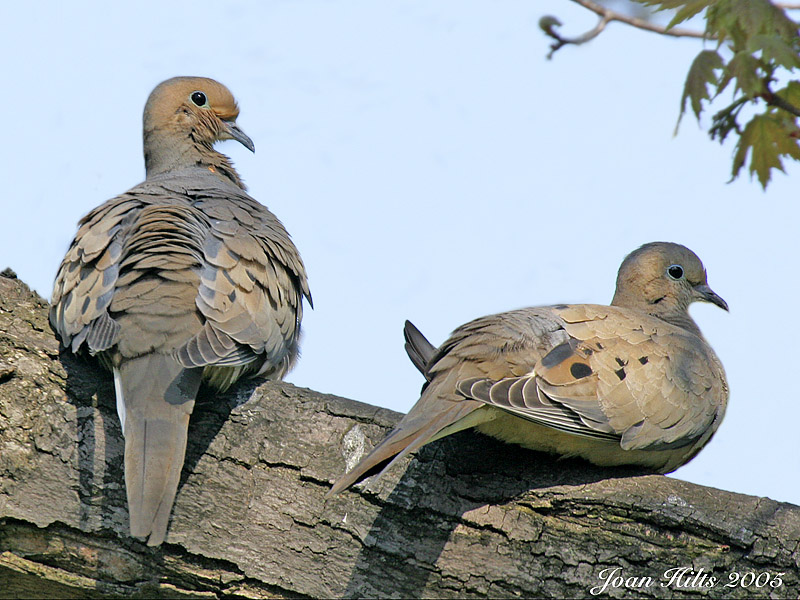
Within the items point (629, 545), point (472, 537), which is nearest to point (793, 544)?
point (629, 545)

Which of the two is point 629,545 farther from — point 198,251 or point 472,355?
point 198,251

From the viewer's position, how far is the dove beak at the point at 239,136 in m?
5.07

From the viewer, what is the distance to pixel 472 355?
317 cm

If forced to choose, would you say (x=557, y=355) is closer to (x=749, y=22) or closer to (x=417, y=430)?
(x=417, y=430)

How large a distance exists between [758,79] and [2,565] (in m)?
2.51

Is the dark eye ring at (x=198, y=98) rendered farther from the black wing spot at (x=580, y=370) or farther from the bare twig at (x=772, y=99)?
the bare twig at (x=772, y=99)

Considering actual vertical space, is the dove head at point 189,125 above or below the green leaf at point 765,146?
above

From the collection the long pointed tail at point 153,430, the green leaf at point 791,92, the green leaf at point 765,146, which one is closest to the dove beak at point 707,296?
the green leaf at point 765,146

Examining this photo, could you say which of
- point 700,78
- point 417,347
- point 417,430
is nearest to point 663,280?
point 417,347

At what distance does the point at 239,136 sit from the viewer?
16.7 feet

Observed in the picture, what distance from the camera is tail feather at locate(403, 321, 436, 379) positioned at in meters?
3.57

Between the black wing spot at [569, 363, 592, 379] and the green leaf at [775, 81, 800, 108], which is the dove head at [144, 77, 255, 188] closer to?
the black wing spot at [569, 363, 592, 379]

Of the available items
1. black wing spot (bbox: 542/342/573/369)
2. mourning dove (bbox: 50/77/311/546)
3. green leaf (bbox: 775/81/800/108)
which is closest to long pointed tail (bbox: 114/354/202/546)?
mourning dove (bbox: 50/77/311/546)

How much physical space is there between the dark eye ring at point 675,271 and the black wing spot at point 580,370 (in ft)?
4.76
